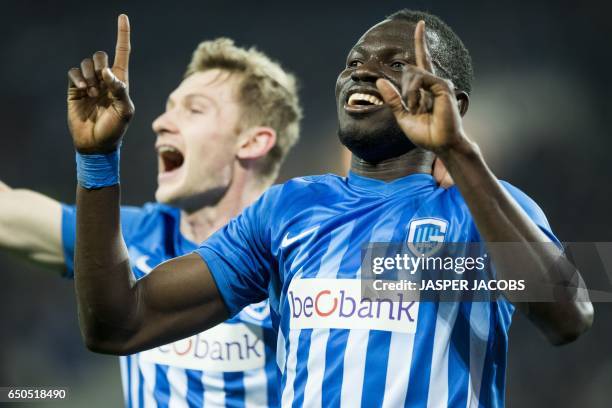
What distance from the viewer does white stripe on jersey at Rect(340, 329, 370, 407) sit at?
1636 mm

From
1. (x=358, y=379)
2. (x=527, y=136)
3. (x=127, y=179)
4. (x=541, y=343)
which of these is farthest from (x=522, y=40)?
(x=358, y=379)

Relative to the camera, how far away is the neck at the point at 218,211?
3357 mm

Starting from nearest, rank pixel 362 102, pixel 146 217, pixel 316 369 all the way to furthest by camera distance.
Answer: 1. pixel 316 369
2. pixel 362 102
3. pixel 146 217

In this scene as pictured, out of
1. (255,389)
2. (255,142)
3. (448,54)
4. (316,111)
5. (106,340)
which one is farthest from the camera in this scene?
(316,111)

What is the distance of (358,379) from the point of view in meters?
1.64

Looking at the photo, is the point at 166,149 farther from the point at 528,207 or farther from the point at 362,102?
the point at 528,207

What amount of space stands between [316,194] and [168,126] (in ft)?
5.51

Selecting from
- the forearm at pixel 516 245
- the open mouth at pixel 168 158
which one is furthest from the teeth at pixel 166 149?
the forearm at pixel 516 245

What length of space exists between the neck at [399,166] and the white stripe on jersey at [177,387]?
49.4 inches

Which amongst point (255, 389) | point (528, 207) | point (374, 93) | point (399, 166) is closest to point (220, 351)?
point (255, 389)

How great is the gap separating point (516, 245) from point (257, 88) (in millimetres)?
2352

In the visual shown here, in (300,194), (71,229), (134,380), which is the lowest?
(134,380)

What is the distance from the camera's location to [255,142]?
3.61 meters

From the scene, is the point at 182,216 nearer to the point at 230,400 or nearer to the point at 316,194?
the point at 230,400
